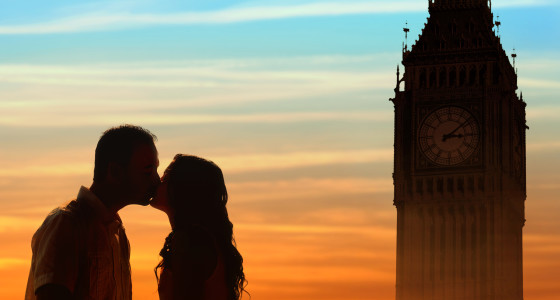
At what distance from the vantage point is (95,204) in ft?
33.8

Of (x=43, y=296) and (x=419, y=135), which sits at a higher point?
(x=419, y=135)

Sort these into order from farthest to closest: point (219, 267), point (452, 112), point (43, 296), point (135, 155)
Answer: point (452, 112), point (219, 267), point (135, 155), point (43, 296)

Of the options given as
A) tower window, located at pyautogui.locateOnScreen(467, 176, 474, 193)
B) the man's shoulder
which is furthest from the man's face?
tower window, located at pyautogui.locateOnScreen(467, 176, 474, 193)

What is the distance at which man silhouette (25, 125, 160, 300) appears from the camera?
9938 mm

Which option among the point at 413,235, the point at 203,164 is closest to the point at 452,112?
the point at 413,235

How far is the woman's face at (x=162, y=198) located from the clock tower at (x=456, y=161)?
7404cm

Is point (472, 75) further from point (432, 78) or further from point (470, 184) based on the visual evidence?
point (470, 184)

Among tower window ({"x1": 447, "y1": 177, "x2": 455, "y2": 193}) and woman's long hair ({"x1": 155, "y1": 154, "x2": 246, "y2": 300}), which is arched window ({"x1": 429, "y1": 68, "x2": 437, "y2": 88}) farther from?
woman's long hair ({"x1": 155, "y1": 154, "x2": 246, "y2": 300})

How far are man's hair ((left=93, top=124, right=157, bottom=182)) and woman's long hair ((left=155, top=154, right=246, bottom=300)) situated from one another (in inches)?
32.8

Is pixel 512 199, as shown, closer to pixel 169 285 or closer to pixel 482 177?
pixel 482 177

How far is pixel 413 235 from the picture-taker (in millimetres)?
86938

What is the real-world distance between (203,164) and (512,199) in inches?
3046

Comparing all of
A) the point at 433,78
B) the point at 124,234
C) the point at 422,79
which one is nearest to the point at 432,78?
the point at 433,78

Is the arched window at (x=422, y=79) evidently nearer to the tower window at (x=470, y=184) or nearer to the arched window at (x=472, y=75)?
the arched window at (x=472, y=75)
